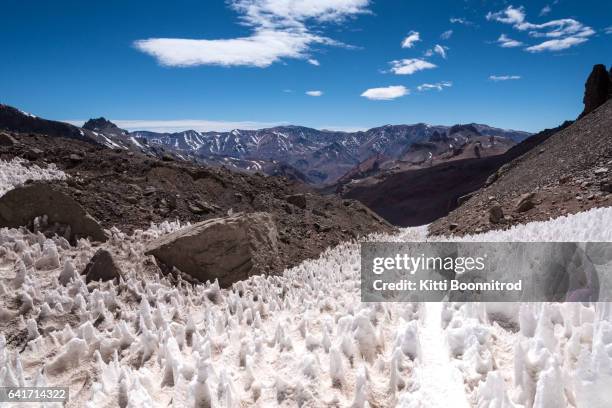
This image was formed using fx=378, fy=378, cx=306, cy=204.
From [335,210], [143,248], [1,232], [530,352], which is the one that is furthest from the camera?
[335,210]

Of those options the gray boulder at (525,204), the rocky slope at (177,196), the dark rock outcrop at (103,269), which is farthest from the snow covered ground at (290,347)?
the gray boulder at (525,204)

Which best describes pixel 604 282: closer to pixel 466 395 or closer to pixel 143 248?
pixel 466 395

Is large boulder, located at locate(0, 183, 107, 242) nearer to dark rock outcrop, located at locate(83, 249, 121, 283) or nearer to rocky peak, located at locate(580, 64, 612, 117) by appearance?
dark rock outcrop, located at locate(83, 249, 121, 283)

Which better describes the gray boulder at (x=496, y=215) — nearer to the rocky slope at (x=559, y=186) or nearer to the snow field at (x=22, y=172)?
the rocky slope at (x=559, y=186)

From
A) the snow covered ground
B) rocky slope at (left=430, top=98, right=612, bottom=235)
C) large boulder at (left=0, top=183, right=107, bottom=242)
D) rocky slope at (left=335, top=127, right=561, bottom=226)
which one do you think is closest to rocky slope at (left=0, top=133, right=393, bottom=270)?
large boulder at (left=0, top=183, right=107, bottom=242)

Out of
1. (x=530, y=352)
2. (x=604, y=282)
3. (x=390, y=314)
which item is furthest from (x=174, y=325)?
(x=604, y=282)

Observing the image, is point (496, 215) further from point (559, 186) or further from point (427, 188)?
point (427, 188)
